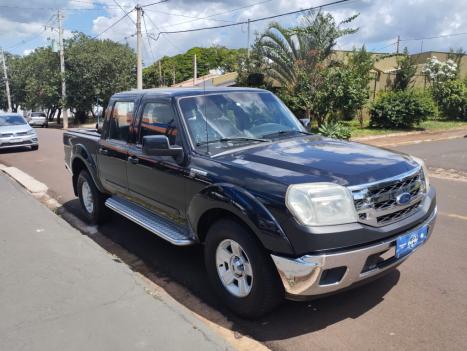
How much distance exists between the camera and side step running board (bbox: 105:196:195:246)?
4.06 metres

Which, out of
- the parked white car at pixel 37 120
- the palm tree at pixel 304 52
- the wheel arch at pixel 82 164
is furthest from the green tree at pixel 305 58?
the parked white car at pixel 37 120

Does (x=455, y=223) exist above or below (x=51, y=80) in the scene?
below

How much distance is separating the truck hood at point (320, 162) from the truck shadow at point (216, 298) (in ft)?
3.85

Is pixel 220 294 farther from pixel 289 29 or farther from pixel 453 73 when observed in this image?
pixel 453 73

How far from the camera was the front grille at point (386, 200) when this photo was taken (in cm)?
307

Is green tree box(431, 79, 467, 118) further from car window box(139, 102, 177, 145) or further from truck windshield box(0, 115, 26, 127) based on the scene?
car window box(139, 102, 177, 145)

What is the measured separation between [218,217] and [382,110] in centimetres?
1698

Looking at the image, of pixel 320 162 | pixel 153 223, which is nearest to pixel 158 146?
pixel 153 223

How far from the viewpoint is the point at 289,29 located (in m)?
18.3

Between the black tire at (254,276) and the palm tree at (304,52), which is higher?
the palm tree at (304,52)

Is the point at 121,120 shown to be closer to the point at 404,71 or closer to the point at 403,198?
the point at 403,198

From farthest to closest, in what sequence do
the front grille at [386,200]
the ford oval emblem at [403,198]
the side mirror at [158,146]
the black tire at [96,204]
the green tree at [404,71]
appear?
the green tree at [404,71]
the black tire at [96,204]
the side mirror at [158,146]
the ford oval emblem at [403,198]
the front grille at [386,200]

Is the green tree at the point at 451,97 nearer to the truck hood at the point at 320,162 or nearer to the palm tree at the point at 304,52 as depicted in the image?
the palm tree at the point at 304,52

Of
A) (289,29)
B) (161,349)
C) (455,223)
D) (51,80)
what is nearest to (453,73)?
(289,29)
